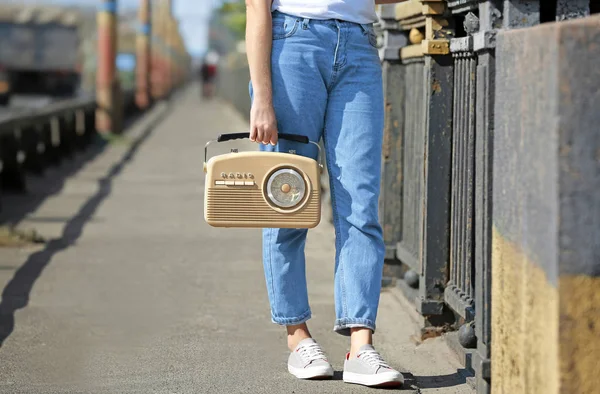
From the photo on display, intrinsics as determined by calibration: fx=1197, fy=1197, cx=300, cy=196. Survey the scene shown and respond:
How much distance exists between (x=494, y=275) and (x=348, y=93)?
1.02m

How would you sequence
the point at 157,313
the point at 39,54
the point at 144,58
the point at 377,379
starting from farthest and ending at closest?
the point at 39,54 < the point at 144,58 < the point at 157,313 < the point at 377,379

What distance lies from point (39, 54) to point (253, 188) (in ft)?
137

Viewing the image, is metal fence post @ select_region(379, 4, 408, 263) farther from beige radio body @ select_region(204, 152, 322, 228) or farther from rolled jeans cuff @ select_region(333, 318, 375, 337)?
beige radio body @ select_region(204, 152, 322, 228)

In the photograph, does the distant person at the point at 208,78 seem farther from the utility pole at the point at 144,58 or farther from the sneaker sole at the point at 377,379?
the sneaker sole at the point at 377,379

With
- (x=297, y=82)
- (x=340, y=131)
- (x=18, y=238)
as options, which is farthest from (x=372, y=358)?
(x=18, y=238)

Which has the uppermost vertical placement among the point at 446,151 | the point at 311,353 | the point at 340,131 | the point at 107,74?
the point at 107,74

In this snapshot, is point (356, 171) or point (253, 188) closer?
point (253, 188)

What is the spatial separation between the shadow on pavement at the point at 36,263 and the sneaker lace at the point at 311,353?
4.45 ft

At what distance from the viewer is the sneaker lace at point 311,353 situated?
13.7ft

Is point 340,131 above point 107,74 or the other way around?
the other way around

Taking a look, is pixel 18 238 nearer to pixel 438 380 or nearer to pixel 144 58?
pixel 438 380

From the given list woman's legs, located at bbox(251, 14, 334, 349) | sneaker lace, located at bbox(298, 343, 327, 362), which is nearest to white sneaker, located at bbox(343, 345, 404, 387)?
sneaker lace, located at bbox(298, 343, 327, 362)

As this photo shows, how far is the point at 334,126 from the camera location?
13.5 ft

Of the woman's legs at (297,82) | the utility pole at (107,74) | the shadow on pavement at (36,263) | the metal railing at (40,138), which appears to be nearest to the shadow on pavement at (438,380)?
the woman's legs at (297,82)
